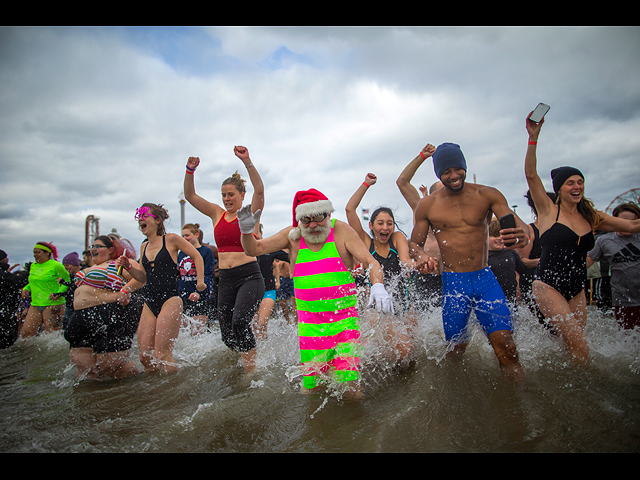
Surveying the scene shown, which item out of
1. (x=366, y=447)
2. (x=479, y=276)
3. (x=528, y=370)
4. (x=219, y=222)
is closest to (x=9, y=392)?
(x=219, y=222)

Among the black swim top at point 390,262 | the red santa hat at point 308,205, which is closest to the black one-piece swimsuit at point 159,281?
the red santa hat at point 308,205

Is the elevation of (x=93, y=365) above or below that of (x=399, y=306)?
below

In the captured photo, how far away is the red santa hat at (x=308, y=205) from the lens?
2994 millimetres

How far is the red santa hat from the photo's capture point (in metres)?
2.99

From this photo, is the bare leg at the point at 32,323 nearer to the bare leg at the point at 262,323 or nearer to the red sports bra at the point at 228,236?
the bare leg at the point at 262,323

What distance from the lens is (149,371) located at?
4.52m

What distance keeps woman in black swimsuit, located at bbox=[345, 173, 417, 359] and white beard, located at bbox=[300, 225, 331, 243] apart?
154cm

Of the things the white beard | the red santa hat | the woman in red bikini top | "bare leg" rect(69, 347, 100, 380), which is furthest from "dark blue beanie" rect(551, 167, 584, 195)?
→ "bare leg" rect(69, 347, 100, 380)

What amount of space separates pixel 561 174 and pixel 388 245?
207cm

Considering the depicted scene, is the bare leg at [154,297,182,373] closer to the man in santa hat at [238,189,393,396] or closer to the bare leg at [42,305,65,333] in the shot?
the man in santa hat at [238,189,393,396]

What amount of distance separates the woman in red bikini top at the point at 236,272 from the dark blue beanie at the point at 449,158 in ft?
6.23

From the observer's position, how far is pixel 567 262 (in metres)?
3.37
